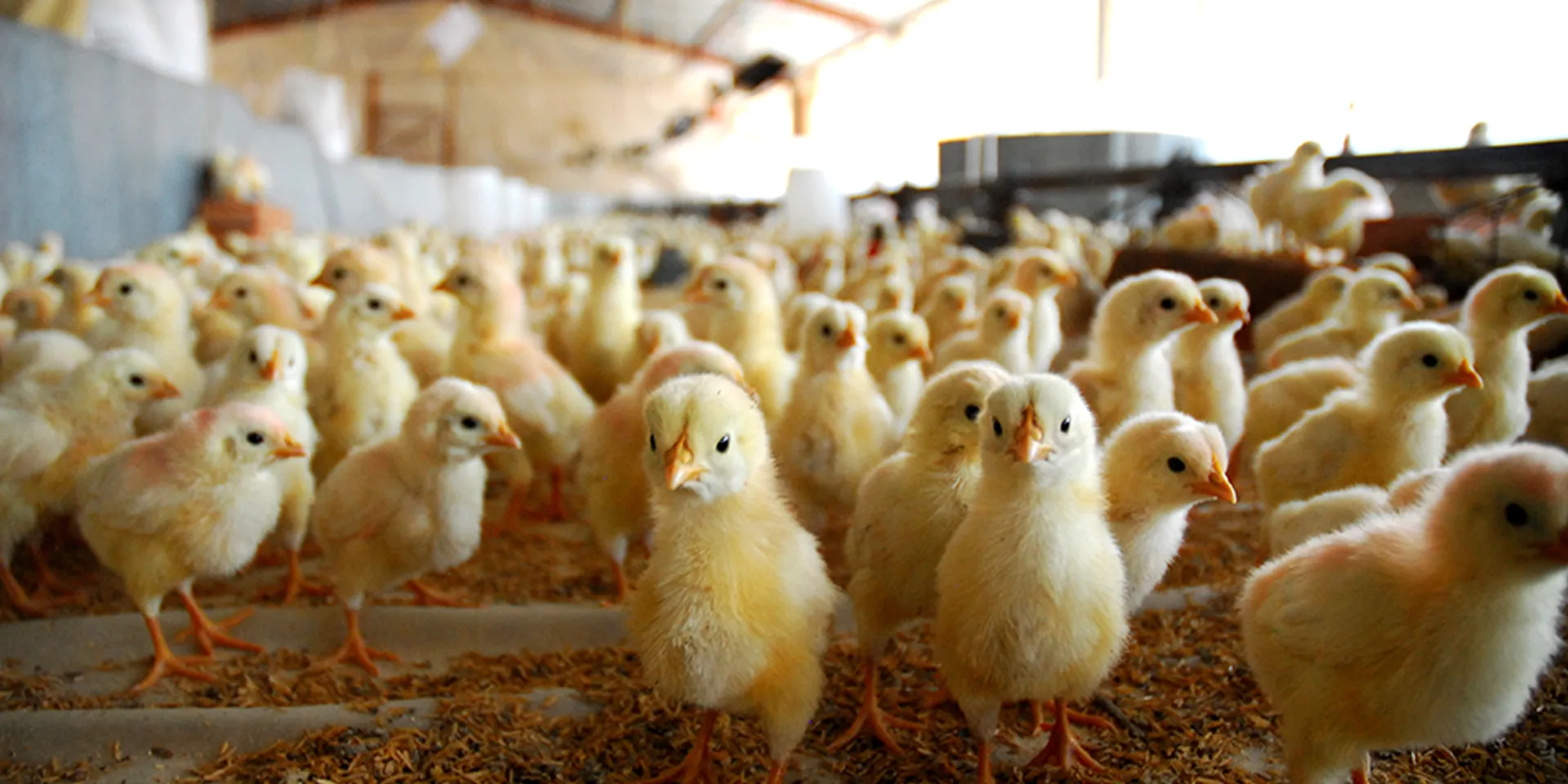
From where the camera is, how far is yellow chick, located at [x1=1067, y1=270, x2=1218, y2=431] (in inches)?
109

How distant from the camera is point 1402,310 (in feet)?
10.6

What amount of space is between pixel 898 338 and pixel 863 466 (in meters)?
0.56

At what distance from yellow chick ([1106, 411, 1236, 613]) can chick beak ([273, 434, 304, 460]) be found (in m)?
1.93

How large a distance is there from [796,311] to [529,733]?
8.17 ft

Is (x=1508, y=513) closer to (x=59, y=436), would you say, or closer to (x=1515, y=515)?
(x=1515, y=515)

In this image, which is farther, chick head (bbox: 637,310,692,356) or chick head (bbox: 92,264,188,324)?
chick head (bbox: 637,310,692,356)

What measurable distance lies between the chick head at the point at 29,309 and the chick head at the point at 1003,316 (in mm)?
3719

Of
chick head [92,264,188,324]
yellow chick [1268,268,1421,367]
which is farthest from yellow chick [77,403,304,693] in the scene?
yellow chick [1268,268,1421,367]

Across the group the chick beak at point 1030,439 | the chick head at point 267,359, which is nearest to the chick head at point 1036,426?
the chick beak at point 1030,439

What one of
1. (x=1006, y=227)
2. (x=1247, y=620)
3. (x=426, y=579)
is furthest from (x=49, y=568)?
(x=1006, y=227)

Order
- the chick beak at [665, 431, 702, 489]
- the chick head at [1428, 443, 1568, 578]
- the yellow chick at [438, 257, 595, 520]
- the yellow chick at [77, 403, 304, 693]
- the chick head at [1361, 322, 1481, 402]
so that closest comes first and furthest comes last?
1. the chick head at [1428, 443, 1568, 578]
2. the chick beak at [665, 431, 702, 489]
3. the chick head at [1361, 322, 1481, 402]
4. the yellow chick at [77, 403, 304, 693]
5. the yellow chick at [438, 257, 595, 520]

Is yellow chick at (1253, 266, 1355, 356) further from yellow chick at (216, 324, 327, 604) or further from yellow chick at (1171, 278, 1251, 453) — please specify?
yellow chick at (216, 324, 327, 604)

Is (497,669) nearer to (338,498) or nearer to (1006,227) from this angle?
(338,498)

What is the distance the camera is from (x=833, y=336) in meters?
2.73
